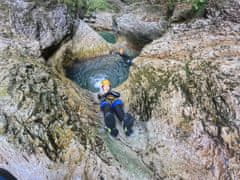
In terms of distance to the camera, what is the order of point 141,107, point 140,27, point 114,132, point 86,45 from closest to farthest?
point 114,132
point 141,107
point 140,27
point 86,45

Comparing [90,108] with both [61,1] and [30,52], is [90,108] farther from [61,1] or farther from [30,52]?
[61,1]

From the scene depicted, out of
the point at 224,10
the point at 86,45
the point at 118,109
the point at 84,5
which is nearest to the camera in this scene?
the point at 118,109

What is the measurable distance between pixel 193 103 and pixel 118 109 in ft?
5.29

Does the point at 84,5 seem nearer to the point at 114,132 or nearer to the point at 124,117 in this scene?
the point at 124,117

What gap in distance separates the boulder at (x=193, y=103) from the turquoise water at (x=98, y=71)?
5.46ft

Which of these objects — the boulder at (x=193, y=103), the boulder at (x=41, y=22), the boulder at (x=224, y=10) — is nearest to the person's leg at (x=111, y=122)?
the boulder at (x=193, y=103)

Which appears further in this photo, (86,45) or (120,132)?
(86,45)

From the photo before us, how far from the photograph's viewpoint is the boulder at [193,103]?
4285 millimetres

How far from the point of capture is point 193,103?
190 inches

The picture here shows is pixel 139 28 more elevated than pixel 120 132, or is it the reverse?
pixel 139 28

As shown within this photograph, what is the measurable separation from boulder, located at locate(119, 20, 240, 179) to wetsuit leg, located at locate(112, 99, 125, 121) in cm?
42

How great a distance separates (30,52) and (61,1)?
3066 mm

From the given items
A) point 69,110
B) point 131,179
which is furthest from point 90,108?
point 131,179

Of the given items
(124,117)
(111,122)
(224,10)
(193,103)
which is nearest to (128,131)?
(124,117)
